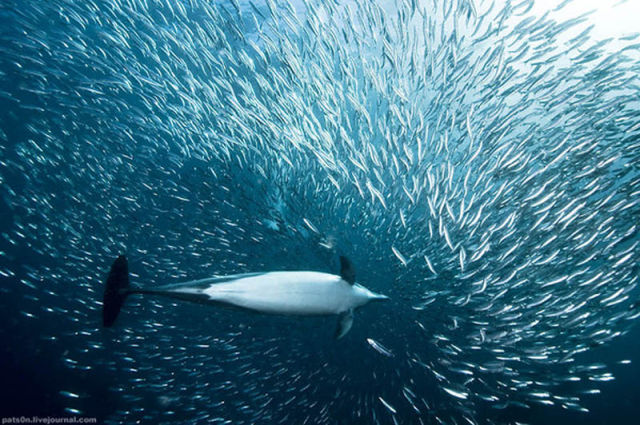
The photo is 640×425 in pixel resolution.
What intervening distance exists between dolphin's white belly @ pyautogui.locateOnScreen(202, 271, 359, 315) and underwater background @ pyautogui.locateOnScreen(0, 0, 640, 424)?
2.85 m

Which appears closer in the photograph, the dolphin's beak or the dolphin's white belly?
the dolphin's white belly

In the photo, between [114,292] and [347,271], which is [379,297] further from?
[114,292]

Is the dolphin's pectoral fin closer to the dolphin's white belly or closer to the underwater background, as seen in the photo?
the dolphin's white belly

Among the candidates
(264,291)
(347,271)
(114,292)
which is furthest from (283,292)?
(114,292)

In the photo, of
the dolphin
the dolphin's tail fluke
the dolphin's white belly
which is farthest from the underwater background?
the dolphin's tail fluke

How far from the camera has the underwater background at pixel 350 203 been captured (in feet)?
20.5

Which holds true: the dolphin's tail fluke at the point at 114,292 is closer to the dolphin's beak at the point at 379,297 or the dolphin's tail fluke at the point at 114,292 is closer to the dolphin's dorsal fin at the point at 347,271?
the dolphin's dorsal fin at the point at 347,271

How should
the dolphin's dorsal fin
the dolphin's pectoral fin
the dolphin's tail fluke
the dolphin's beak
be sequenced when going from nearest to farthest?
the dolphin's tail fluke → the dolphin's dorsal fin → the dolphin's beak → the dolphin's pectoral fin

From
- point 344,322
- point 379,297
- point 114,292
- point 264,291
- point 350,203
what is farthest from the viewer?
point 350,203

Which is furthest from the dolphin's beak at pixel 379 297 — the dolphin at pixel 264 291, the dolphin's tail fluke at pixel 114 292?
the dolphin's tail fluke at pixel 114 292

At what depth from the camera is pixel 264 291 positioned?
2480mm

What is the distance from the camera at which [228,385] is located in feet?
25.6

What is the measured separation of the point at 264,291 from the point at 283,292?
0.15 meters

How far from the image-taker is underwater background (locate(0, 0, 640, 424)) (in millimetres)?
6250
